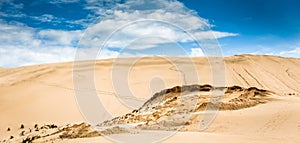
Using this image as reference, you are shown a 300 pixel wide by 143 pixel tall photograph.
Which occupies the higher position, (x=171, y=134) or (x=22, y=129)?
(x=22, y=129)

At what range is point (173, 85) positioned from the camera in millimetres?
14898

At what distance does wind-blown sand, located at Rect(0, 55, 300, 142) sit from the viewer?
6988 mm

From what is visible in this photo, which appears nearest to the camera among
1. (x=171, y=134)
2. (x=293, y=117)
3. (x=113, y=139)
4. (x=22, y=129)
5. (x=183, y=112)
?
(x=113, y=139)

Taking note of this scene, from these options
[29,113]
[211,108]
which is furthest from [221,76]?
[29,113]

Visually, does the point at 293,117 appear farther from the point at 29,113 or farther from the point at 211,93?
the point at 29,113

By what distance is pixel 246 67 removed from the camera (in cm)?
2139

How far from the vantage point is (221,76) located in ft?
→ 59.8

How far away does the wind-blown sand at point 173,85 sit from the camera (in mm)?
6988

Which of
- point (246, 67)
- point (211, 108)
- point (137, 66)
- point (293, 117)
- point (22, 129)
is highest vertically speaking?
point (137, 66)

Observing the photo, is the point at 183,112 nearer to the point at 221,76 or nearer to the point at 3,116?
the point at 3,116

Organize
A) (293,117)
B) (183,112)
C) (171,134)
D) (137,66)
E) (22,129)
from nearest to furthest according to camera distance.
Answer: (171,134), (293,117), (183,112), (22,129), (137,66)

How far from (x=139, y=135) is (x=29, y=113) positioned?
702cm

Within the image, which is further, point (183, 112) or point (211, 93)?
point (211, 93)

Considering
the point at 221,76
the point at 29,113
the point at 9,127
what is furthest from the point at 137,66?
the point at 9,127
